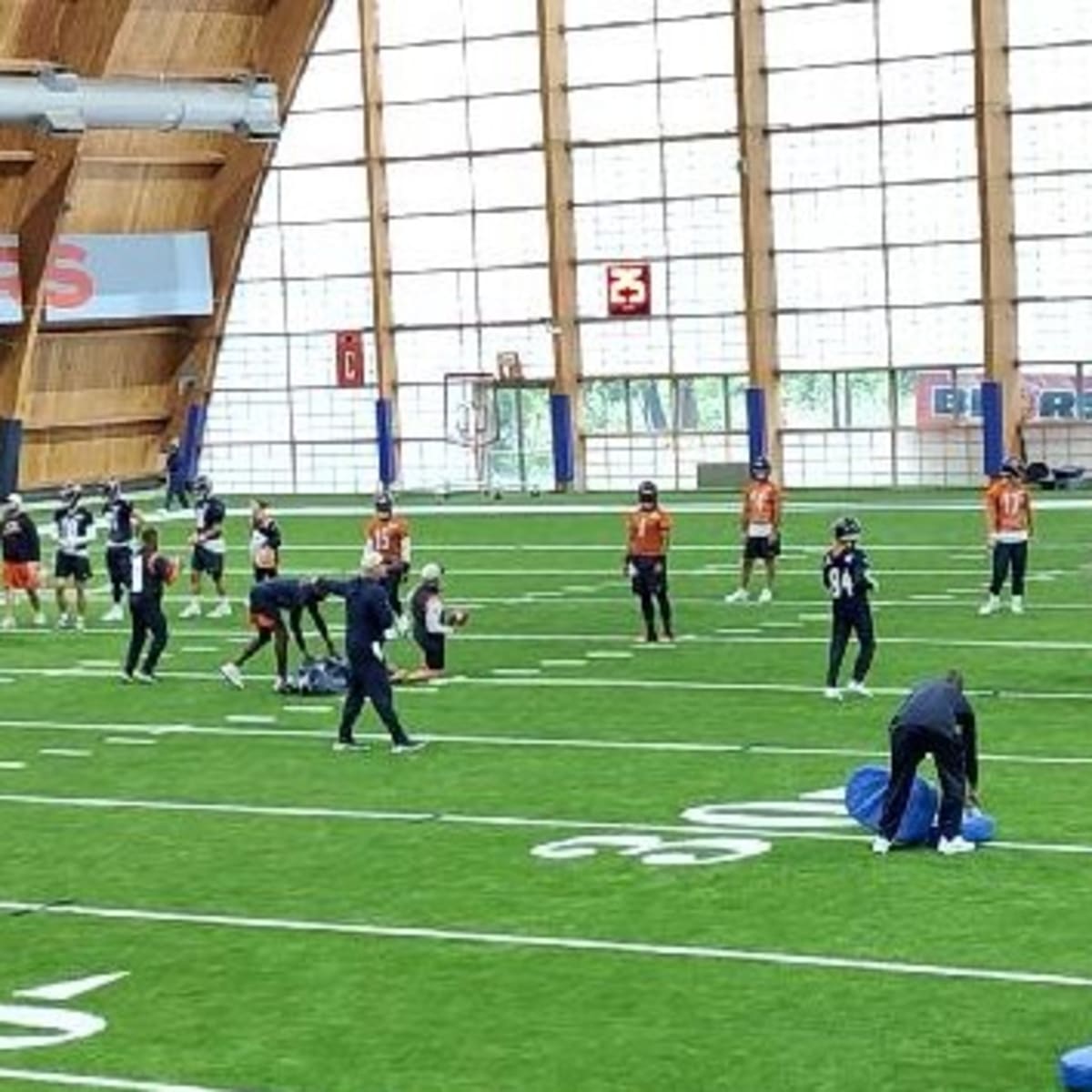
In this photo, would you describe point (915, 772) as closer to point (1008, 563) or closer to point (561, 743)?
point (561, 743)

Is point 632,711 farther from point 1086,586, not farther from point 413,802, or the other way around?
point 1086,586

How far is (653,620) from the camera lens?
3250 cm

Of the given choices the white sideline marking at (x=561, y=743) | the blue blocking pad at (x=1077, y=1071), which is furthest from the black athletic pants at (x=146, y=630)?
the blue blocking pad at (x=1077, y=1071)

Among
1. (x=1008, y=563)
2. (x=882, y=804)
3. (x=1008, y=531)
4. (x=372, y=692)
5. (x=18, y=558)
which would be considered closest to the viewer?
(x=882, y=804)

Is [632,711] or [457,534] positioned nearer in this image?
[632,711]

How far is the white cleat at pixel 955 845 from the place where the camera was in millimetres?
18984

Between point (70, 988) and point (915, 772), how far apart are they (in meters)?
5.66

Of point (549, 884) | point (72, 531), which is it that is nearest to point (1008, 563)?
point (72, 531)

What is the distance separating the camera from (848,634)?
26812 mm

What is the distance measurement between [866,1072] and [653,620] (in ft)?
61.6

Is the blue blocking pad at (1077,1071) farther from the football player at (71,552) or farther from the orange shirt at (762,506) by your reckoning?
the football player at (71,552)

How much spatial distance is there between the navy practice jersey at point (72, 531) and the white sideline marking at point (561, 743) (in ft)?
26.1

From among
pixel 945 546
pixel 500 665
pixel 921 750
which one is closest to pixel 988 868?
pixel 921 750

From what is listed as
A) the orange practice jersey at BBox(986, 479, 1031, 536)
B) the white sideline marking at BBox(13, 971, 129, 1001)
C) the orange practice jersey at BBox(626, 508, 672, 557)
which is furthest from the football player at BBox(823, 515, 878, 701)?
the white sideline marking at BBox(13, 971, 129, 1001)
